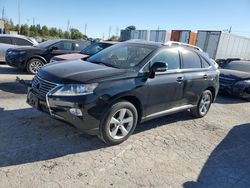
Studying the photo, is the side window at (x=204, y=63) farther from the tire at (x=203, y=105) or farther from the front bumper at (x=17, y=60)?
the front bumper at (x=17, y=60)

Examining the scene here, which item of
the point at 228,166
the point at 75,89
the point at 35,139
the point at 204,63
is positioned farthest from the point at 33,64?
the point at 228,166

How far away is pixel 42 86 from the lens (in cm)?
432

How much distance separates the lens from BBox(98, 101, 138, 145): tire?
4.19 m

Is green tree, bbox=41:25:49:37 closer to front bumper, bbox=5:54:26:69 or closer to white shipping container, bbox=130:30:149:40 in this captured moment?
white shipping container, bbox=130:30:149:40

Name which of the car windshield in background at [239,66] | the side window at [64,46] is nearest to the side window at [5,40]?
the side window at [64,46]

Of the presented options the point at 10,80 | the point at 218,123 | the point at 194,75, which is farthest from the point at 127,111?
the point at 10,80

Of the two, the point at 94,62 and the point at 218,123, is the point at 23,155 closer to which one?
the point at 94,62

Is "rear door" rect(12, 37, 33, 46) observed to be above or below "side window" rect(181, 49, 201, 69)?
below

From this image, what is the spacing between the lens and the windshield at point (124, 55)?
16.1 feet

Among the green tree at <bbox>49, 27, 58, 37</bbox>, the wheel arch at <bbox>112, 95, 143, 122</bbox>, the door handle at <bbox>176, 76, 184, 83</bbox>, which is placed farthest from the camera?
the green tree at <bbox>49, 27, 58, 37</bbox>

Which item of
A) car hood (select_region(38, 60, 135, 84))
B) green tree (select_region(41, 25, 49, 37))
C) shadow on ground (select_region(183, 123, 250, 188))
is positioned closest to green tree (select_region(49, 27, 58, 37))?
green tree (select_region(41, 25, 49, 37))

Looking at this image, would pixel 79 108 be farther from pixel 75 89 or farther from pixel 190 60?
pixel 190 60

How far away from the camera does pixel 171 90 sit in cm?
524

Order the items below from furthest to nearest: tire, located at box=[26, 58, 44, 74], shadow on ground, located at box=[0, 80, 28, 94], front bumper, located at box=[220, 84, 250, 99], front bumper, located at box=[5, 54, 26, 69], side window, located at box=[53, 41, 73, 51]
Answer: side window, located at box=[53, 41, 73, 51] → tire, located at box=[26, 58, 44, 74] → front bumper, located at box=[5, 54, 26, 69] → front bumper, located at box=[220, 84, 250, 99] → shadow on ground, located at box=[0, 80, 28, 94]
